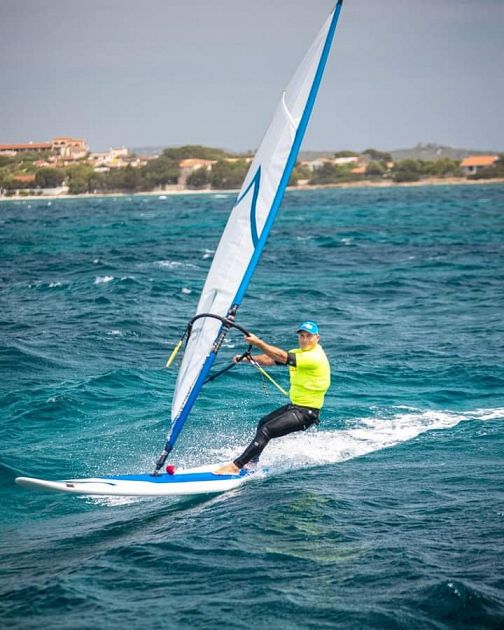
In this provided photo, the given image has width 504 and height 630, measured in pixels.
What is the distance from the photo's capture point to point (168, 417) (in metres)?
14.4

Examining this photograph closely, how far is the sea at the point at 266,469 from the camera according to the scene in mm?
7711

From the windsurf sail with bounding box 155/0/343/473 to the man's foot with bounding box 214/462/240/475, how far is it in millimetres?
766

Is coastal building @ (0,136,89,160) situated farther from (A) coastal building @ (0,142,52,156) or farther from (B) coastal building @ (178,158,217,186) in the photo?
(B) coastal building @ (178,158,217,186)

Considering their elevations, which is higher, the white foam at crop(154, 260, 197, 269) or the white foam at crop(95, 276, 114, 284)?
the white foam at crop(95, 276, 114, 284)

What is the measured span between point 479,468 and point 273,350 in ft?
10.3

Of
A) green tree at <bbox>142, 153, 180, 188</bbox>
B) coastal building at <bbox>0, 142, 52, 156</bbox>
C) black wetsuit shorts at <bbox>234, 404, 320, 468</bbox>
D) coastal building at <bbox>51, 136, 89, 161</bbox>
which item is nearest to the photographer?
black wetsuit shorts at <bbox>234, 404, 320, 468</bbox>

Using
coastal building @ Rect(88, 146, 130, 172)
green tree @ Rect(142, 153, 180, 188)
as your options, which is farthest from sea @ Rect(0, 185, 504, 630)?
green tree @ Rect(142, 153, 180, 188)

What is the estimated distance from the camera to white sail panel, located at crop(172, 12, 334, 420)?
10055 millimetres

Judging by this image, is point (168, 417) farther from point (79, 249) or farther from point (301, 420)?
point (79, 249)

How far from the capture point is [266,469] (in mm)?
11352

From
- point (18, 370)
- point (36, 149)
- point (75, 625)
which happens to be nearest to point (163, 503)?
point (75, 625)

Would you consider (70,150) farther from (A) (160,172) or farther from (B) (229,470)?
(B) (229,470)

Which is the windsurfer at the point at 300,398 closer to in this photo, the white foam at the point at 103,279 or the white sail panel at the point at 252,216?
the white sail panel at the point at 252,216

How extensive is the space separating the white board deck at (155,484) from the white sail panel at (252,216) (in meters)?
0.73
